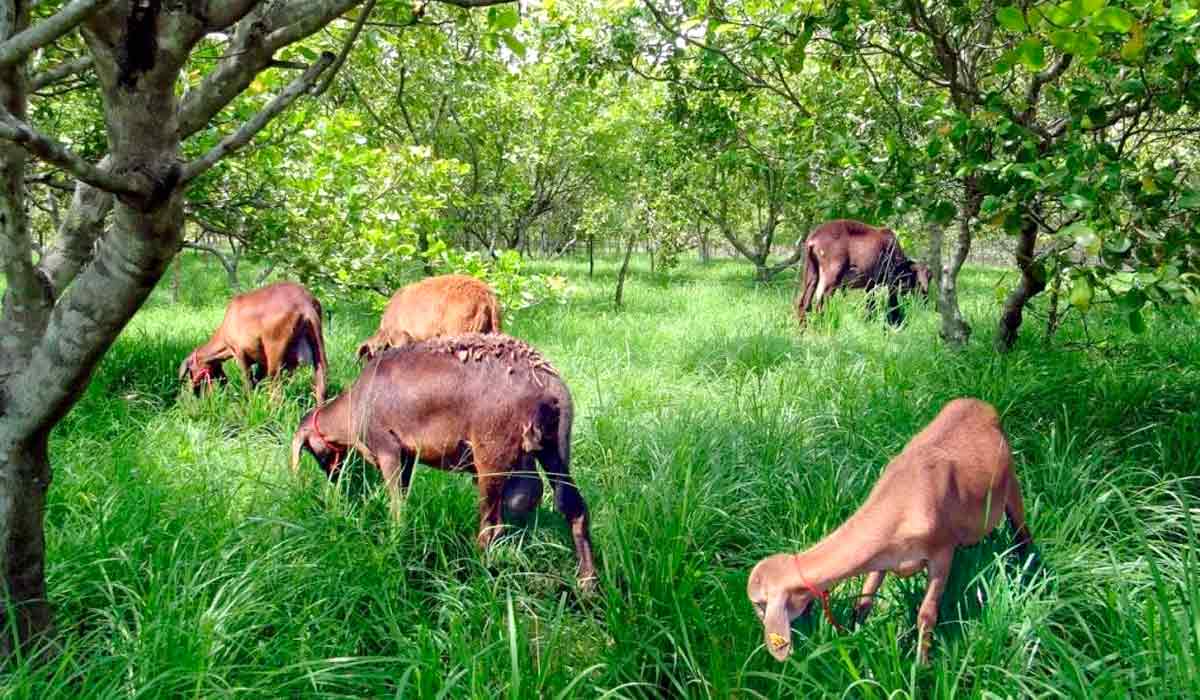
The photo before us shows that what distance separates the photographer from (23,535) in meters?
2.23

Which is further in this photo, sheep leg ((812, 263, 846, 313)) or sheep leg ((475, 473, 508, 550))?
sheep leg ((812, 263, 846, 313))

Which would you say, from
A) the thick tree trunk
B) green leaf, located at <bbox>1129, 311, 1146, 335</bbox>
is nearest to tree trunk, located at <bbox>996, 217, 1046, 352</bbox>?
green leaf, located at <bbox>1129, 311, 1146, 335</bbox>

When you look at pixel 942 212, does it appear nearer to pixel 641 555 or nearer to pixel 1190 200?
pixel 1190 200

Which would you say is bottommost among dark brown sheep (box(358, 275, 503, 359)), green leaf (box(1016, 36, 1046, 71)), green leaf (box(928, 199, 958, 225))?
dark brown sheep (box(358, 275, 503, 359))

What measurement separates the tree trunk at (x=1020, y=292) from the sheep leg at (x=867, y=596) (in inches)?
98.8

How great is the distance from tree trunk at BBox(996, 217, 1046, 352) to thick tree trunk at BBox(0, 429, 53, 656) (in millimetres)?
4352

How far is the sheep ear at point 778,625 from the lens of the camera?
206 centimetres

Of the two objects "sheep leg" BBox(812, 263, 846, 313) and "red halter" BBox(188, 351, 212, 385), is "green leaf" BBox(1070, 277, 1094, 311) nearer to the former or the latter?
"red halter" BBox(188, 351, 212, 385)

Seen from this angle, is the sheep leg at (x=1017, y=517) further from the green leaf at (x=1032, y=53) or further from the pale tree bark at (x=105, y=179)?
the pale tree bark at (x=105, y=179)

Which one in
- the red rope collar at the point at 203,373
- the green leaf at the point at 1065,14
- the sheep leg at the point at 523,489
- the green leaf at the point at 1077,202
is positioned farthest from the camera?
the red rope collar at the point at 203,373

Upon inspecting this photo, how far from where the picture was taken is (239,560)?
2973 mm

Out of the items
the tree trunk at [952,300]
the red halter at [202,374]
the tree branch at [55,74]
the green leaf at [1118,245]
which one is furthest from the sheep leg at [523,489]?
the tree trunk at [952,300]

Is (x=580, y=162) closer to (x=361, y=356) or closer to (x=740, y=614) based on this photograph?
(x=361, y=356)

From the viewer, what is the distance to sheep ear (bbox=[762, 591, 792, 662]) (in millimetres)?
2062
